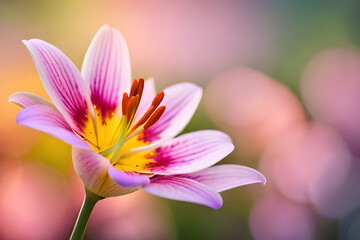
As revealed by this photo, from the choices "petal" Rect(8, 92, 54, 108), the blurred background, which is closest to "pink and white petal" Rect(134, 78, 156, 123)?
"petal" Rect(8, 92, 54, 108)

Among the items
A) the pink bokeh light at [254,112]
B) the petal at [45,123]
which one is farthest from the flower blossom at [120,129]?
the pink bokeh light at [254,112]

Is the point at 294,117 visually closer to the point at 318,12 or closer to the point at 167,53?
the point at 167,53

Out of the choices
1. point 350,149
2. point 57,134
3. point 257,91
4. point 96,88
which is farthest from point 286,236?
point 57,134

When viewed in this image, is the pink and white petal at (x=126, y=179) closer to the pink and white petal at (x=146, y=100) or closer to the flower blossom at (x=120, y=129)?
the flower blossom at (x=120, y=129)

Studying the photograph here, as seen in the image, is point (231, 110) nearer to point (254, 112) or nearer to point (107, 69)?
point (254, 112)

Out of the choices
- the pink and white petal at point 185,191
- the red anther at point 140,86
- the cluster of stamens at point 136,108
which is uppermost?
the red anther at point 140,86

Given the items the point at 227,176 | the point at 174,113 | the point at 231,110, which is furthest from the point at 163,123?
the point at 231,110

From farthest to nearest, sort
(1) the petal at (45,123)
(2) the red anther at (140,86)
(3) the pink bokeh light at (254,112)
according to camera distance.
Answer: (3) the pink bokeh light at (254,112), (2) the red anther at (140,86), (1) the petal at (45,123)

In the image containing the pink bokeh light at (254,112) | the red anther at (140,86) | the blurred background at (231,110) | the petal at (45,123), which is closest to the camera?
the petal at (45,123)

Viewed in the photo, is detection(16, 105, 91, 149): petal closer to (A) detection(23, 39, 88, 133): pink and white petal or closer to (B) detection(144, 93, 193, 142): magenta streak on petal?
(A) detection(23, 39, 88, 133): pink and white petal
